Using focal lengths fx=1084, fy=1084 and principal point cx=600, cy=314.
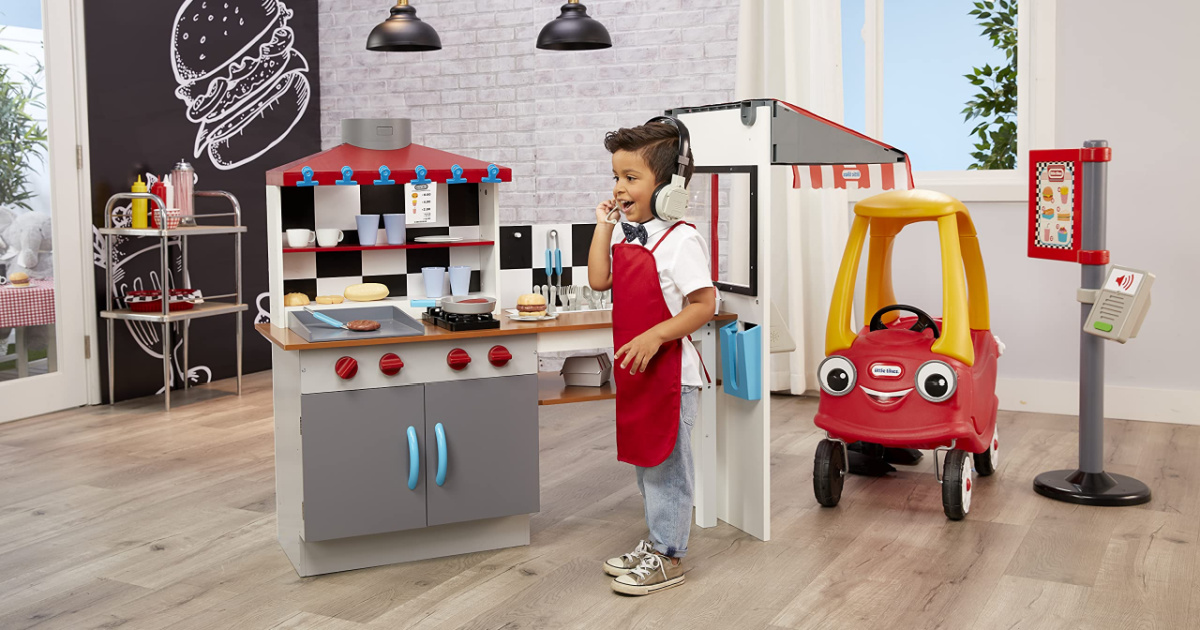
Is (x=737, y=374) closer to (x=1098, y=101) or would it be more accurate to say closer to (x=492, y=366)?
(x=492, y=366)

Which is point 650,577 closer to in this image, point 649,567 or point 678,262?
point 649,567

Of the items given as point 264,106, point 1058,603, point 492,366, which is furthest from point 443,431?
point 264,106

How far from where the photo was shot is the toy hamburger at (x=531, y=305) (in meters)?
3.44

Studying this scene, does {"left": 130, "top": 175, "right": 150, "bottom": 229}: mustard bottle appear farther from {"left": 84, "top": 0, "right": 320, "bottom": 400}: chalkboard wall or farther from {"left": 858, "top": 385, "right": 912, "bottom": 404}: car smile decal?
{"left": 858, "top": 385, "right": 912, "bottom": 404}: car smile decal

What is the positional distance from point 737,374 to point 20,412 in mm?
3778

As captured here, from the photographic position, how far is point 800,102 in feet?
18.4

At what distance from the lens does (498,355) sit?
3.20 m

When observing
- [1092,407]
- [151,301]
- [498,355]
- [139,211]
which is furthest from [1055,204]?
[139,211]

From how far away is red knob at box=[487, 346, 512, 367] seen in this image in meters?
3.21

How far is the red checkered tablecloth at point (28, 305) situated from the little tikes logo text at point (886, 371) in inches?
161

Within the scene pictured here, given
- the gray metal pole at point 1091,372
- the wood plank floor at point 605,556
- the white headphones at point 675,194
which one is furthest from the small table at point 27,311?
the gray metal pole at point 1091,372

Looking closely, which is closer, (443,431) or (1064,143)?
(443,431)

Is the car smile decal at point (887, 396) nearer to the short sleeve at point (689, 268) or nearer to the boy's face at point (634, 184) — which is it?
the short sleeve at point (689, 268)

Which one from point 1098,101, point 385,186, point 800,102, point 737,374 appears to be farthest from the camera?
point 800,102
